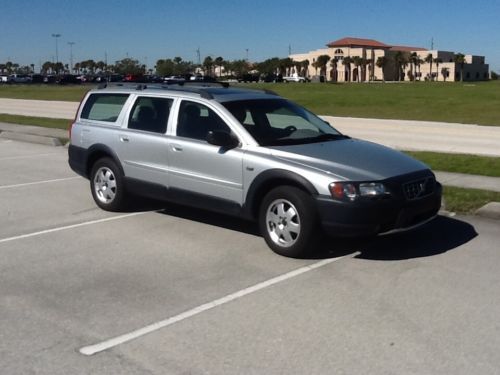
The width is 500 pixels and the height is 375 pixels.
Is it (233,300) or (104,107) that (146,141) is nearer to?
(104,107)

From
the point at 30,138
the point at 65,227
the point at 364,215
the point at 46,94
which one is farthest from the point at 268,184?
the point at 46,94

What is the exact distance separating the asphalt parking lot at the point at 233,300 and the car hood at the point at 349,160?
2.73 ft

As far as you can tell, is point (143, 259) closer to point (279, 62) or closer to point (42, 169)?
point (42, 169)

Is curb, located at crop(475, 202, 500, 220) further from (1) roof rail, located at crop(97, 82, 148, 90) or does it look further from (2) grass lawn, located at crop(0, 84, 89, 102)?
(2) grass lawn, located at crop(0, 84, 89, 102)

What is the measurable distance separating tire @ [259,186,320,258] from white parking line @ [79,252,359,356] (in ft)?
0.80

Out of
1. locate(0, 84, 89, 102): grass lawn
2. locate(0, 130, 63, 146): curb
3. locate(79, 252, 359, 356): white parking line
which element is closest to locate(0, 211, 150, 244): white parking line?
locate(79, 252, 359, 356): white parking line

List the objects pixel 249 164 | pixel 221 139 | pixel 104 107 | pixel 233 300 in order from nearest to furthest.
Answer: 1. pixel 233 300
2. pixel 249 164
3. pixel 221 139
4. pixel 104 107

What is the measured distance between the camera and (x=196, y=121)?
732 cm

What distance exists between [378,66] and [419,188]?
473 ft

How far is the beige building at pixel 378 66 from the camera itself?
144875 millimetres

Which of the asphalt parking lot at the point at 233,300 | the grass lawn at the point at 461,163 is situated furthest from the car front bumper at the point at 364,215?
the grass lawn at the point at 461,163

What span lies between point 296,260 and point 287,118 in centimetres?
209

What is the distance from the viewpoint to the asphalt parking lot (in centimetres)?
409

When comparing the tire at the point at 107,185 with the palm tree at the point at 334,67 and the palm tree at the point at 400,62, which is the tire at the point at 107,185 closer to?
the palm tree at the point at 334,67
